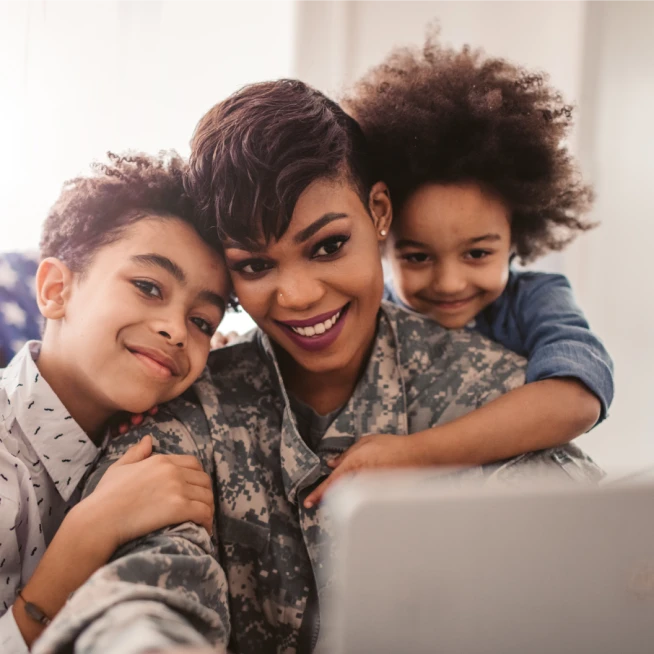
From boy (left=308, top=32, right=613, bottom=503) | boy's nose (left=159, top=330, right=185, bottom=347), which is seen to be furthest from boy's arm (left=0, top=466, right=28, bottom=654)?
boy (left=308, top=32, right=613, bottom=503)

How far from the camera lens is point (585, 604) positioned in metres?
0.48

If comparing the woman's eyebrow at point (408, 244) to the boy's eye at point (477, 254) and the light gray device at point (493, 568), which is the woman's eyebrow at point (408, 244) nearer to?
the boy's eye at point (477, 254)

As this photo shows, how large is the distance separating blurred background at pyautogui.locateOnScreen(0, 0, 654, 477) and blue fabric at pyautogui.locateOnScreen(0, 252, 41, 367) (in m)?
0.01

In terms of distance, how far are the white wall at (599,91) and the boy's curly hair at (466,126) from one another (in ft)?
2.17

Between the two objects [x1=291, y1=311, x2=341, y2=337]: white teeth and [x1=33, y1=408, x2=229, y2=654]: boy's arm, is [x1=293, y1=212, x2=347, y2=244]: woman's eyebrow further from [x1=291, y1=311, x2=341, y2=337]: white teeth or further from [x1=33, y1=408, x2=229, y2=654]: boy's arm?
[x1=33, y1=408, x2=229, y2=654]: boy's arm

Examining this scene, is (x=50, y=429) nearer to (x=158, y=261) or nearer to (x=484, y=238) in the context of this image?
(x=158, y=261)

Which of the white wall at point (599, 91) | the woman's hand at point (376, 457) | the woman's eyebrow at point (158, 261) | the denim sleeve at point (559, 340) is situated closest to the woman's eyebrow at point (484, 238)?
the denim sleeve at point (559, 340)

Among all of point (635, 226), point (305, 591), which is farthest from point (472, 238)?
point (635, 226)

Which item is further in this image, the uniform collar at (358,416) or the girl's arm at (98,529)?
the uniform collar at (358,416)

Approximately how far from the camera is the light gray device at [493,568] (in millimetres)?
438

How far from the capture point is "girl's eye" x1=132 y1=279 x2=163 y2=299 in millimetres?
846

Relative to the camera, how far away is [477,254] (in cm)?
109

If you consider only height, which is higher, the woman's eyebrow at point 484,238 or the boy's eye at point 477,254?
the woman's eyebrow at point 484,238

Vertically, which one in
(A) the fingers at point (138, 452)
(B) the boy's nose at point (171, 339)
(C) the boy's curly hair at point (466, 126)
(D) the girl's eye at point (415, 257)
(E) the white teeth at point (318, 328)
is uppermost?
(C) the boy's curly hair at point (466, 126)
